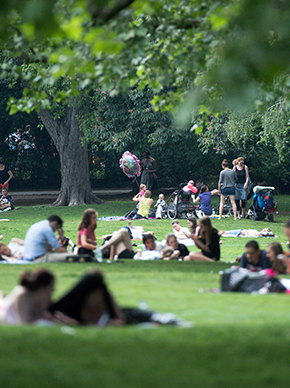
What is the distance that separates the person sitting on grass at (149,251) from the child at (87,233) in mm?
1015

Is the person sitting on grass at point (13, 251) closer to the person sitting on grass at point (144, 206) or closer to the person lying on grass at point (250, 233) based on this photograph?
the person lying on grass at point (250, 233)

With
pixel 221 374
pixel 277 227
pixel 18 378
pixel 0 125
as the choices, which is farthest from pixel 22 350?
pixel 0 125

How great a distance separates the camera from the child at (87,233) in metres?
10.8

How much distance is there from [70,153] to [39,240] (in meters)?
17.4

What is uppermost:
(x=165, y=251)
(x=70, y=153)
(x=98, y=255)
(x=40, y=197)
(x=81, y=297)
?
(x=70, y=153)

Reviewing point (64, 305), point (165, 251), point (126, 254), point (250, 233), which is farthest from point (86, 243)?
point (250, 233)

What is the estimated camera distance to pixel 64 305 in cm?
568

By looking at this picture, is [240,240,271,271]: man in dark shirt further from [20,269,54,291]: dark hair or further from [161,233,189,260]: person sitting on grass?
[20,269,54,291]: dark hair

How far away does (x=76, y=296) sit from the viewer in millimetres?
5594

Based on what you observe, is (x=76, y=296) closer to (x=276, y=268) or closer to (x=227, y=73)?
(x=227, y=73)

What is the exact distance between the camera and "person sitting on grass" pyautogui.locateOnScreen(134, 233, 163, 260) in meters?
11.6

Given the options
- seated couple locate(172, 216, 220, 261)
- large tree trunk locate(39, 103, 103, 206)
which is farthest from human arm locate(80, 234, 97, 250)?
large tree trunk locate(39, 103, 103, 206)

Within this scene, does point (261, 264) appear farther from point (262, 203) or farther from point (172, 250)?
point (262, 203)

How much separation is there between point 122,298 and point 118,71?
3329 mm
